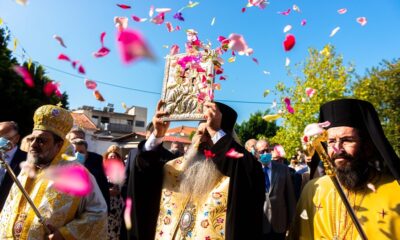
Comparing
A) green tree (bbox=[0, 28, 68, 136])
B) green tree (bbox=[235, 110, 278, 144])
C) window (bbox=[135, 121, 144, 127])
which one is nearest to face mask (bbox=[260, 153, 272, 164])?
green tree (bbox=[0, 28, 68, 136])

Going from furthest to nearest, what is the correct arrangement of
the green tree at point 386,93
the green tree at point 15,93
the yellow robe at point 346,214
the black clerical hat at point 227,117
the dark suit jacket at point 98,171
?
the green tree at point 386,93
the green tree at point 15,93
the dark suit jacket at point 98,171
the black clerical hat at point 227,117
the yellow robe at point 346,214

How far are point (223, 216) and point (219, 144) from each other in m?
0.63

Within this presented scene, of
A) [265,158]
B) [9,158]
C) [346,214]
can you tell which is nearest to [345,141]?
[346,214]

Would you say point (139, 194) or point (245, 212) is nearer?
point (245, 212)

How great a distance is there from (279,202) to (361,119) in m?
2.81

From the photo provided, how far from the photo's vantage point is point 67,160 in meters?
3.65

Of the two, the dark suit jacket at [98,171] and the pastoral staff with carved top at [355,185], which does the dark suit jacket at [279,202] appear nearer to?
the dark suit jacket at [98,171]

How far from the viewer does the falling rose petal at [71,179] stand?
3521mm

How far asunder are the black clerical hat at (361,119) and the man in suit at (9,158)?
344 cm

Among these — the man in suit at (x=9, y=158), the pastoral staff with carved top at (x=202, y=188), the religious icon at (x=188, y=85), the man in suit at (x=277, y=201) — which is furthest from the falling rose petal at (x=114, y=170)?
the pastoral staff with carved top at (x=202, y=188)

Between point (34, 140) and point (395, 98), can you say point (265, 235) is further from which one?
point (395, 98)

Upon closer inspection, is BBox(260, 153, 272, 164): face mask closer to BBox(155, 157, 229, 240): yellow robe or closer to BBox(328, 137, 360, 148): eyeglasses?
BBox(155, 157, 229, 240): yellow robe

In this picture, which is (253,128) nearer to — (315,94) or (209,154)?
(315,94)

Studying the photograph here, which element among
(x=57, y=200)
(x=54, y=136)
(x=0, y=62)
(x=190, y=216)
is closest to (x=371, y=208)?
(x=190, y=216)
